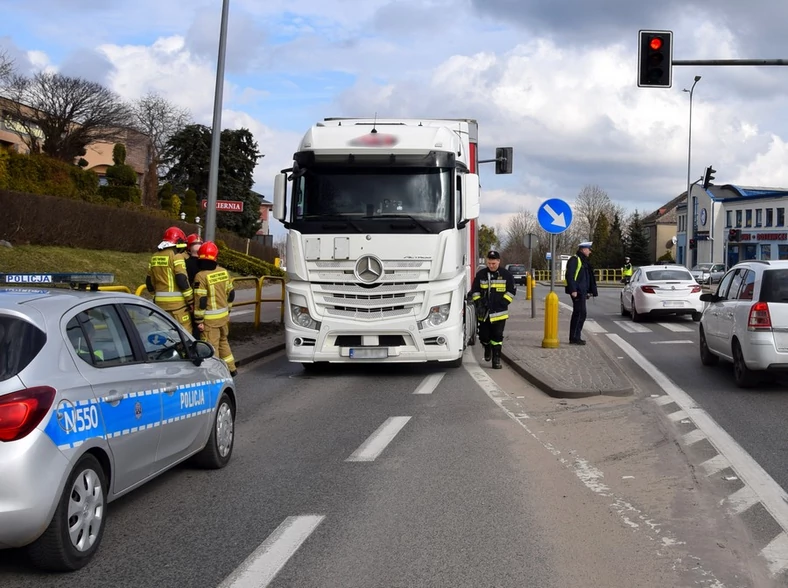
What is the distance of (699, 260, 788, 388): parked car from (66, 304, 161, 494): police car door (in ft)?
26.6

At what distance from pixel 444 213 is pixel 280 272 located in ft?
121

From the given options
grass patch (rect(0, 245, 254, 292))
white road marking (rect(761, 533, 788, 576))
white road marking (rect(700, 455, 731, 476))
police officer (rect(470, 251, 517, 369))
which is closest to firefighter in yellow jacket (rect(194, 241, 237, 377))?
police officer (rect(470, 251, 517, 369))

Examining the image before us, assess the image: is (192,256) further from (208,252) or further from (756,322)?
(756,322)

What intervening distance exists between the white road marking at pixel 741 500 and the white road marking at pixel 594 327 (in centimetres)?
1519

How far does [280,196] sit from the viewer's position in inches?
520

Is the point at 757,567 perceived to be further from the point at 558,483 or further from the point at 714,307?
the point at 714,307

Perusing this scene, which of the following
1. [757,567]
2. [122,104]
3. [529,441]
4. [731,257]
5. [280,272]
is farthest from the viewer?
[731,257]

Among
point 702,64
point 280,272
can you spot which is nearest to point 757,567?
point 702,64

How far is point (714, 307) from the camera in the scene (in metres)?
13.9

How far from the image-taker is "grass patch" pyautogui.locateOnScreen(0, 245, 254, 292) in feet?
77.3

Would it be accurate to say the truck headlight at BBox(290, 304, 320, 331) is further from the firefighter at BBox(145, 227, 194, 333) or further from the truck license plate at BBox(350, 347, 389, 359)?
the firefighter at BBox(145, 227, 194, 333)

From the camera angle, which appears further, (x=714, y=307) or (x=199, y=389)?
(x=714, y=307)

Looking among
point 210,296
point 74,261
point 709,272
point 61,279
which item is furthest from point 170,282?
point 709,272

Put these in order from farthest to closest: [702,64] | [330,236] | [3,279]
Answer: [702,64] → [330,236] → [3,279]
